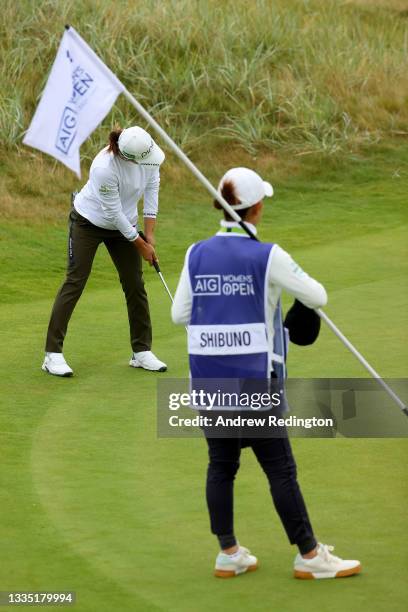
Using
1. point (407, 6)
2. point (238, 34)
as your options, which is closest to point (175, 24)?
point (238, 34)

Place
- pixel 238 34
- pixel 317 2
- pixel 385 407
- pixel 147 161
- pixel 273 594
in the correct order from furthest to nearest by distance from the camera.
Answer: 1. pixel 317 2
2. pixel 238 34
3. pixel 147 161
4. pixel 385 407
5. pixel 273 594

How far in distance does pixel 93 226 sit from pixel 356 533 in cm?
371

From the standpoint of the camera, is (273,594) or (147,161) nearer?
(273,594)

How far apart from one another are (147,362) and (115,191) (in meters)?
1.30

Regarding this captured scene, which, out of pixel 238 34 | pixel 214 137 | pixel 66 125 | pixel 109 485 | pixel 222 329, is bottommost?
pixel 109 485

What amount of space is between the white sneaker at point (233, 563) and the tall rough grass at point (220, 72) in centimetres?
1226

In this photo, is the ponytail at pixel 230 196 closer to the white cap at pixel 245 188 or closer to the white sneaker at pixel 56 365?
the white cap at pixel 245 188

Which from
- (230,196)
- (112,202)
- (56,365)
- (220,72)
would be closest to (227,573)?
(230,196)

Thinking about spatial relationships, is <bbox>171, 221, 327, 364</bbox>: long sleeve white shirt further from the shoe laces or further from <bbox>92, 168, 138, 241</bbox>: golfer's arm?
<bbox>92, 168, 138, 241</bbox>: golfer's arm

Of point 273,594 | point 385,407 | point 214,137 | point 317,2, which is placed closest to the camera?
point 273,594

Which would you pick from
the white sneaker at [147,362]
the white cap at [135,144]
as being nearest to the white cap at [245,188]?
the white cap at [135,144]

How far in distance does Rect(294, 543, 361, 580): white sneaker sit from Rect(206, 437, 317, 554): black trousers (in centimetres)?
4

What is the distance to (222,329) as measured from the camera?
504 centimetres

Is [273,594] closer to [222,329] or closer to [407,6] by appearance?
[222,329]
